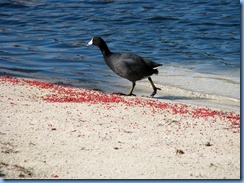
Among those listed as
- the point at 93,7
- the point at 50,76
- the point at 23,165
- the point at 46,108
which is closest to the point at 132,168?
the point at 23,165

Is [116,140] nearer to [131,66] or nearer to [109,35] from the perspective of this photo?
[131,66]

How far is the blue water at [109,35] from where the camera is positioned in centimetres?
1477

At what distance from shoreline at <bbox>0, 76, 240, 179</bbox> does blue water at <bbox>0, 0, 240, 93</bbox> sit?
388 cm

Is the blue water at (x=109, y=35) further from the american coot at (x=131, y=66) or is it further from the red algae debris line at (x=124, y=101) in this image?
the red algae debris line at (x=124, y=101)

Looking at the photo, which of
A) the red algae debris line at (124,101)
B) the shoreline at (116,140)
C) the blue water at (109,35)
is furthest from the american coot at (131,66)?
the shoreline at (116,140)

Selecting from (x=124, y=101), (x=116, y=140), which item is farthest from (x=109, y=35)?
(x=116, y=140)

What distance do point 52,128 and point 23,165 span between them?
147 cm

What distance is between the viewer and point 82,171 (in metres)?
6.14

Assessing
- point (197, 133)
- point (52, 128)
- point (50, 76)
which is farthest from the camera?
point (50, 76)

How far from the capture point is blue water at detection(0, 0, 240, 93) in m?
14.8

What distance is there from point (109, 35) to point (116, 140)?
12880mm

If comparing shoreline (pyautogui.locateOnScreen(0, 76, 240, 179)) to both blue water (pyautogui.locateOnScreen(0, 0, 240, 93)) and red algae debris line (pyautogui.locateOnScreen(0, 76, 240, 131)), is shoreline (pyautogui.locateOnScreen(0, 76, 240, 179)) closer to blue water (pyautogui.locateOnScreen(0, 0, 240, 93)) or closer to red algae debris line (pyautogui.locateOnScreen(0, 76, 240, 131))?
red algae debris line (pyautogui.locateOnScreen(0, 76, 240, 131))

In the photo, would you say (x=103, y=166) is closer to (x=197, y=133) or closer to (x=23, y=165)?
(x=23, y=165)

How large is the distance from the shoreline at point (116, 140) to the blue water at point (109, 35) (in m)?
3.88
